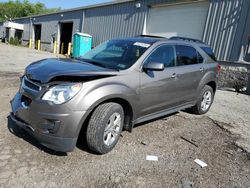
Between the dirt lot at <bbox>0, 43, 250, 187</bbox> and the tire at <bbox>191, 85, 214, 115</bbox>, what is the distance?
99 cm

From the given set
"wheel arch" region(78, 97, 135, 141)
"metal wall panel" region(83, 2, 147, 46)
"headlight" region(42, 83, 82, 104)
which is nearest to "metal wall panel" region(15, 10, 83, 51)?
"metal wall panel" region(83, 2, 147, 46)

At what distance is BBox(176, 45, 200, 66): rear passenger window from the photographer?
16.8ft

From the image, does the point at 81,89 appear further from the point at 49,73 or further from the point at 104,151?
the point at 104,151

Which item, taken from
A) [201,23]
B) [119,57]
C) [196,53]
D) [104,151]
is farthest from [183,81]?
[201,23]

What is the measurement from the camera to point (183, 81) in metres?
5.08

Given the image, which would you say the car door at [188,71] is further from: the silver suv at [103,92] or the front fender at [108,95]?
the front fender at [108,95]

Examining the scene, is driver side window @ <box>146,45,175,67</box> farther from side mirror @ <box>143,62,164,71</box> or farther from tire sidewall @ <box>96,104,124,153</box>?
tire sidewall @ <box>96,104,124,153</box>

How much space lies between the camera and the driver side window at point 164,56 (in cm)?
441

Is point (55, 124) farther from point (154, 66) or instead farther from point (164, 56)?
point (164, 56)

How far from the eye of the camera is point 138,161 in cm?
365

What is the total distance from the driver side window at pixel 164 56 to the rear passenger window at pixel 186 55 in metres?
0.22

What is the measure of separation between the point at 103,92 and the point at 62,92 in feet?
1.79

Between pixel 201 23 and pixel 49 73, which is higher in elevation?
pixel 201 23

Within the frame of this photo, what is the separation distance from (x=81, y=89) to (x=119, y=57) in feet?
4.62
